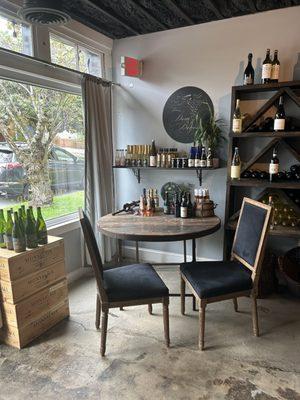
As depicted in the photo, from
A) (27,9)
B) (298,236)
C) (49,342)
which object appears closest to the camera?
(27,9)

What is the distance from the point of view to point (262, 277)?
9.38 feet

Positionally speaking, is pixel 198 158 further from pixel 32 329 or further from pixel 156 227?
pixel 32 329

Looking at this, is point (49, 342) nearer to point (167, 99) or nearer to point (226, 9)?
point (167, 99)

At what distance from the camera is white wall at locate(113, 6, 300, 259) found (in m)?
2.85

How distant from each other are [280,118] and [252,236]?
1.14 m

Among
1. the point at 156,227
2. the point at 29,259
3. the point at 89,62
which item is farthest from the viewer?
the point at 89,62

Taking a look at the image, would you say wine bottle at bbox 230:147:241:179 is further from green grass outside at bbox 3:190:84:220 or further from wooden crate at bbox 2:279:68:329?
wooden crate at bbox 2:279:68:329

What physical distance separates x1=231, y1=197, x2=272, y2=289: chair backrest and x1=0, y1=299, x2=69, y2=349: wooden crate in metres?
1.52

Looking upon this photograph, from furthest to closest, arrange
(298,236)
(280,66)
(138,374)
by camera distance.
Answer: (280,66), (298,236), (138,374)

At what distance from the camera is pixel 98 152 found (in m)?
3.32

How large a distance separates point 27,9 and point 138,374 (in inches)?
90.5

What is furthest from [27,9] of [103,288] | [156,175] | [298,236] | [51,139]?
[298,236]

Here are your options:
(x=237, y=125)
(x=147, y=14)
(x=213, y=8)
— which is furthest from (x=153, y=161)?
(x=213, y=8)

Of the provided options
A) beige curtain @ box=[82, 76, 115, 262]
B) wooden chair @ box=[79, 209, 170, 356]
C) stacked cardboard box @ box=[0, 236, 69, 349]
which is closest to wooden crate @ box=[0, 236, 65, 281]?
stacked cardboard box @ box=[0, 236, 69, 349]
